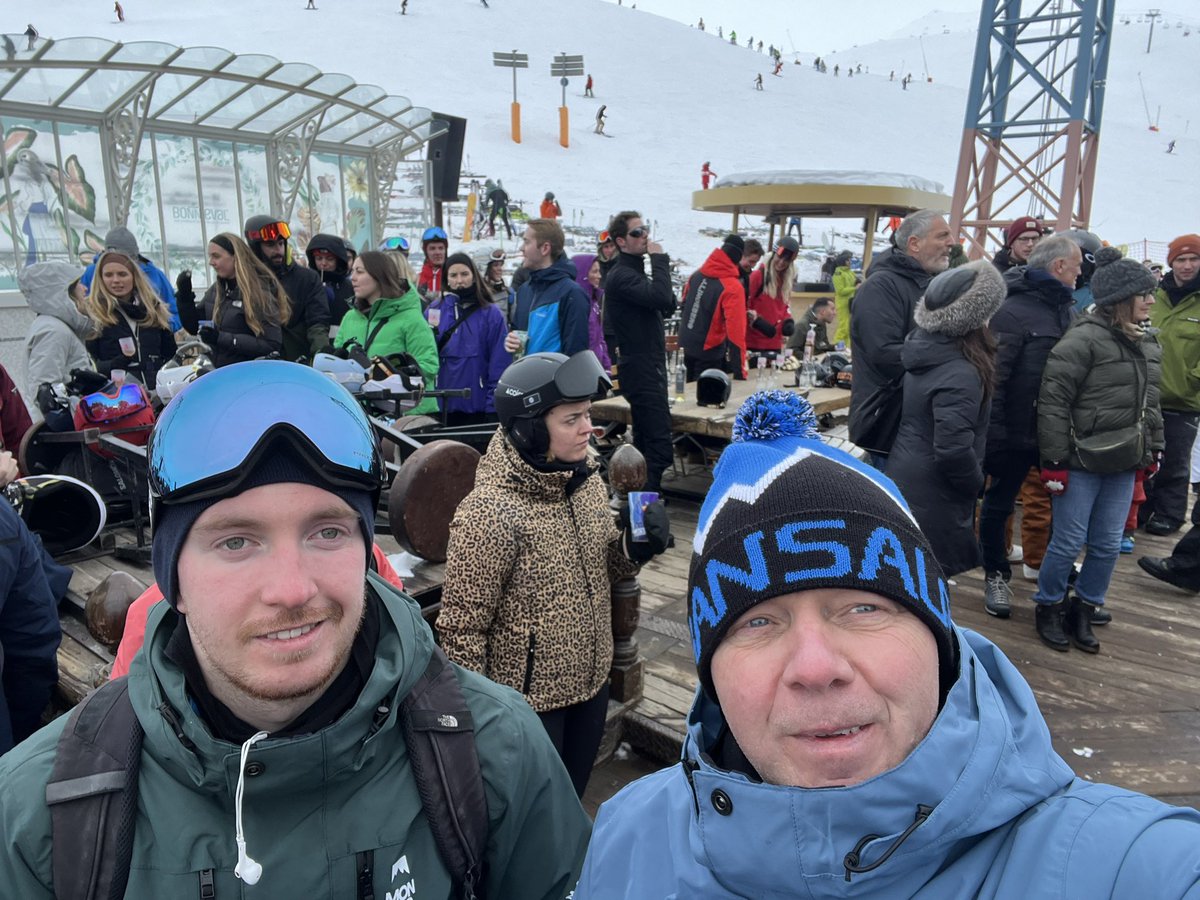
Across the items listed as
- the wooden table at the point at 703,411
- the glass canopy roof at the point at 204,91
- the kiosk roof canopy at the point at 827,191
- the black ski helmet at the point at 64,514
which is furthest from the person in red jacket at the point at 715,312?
the kiosk roof canopy at the point at 827,191

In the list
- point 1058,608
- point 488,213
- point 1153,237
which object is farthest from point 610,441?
point 1153,237

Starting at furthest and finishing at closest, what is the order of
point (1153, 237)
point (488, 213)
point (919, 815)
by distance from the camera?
point (1153, 237)
point (488, 213)
point (919, 815)

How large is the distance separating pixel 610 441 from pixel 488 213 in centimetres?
2758

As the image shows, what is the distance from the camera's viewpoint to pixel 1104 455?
12.6ft

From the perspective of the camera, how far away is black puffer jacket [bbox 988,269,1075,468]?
4.17 m

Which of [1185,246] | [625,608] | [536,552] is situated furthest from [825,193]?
Answer: [536,552]

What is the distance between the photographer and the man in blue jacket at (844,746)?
84cm

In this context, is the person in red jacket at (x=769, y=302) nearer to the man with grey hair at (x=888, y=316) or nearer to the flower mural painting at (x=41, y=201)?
the man with grey hair at (x=888, y=316)

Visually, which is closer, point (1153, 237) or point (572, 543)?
point (572, 543)

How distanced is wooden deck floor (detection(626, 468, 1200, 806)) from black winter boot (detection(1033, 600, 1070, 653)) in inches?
1.9

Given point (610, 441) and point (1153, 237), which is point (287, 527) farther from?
point (1153, 237)

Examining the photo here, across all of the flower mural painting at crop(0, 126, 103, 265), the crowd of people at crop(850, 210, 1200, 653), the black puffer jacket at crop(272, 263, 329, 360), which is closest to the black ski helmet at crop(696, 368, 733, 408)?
the crowd of people at crop(850, 210, 1200, 653)

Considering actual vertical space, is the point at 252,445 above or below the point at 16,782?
above

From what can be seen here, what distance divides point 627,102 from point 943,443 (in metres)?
66.9
